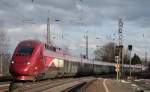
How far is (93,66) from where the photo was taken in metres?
98.5

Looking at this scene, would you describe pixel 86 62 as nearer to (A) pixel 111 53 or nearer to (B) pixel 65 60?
(B) pixel 65 60

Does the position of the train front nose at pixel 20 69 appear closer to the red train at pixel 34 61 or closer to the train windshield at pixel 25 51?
the red train at pixel 34 61

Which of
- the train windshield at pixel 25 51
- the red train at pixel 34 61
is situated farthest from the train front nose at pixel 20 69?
the train windshield at pixel 25 51

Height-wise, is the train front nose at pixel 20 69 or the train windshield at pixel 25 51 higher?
the train windshield at pixel 25 51

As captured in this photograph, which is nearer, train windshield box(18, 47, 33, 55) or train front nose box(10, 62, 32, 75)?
train front nose box(10, 62, 32, 75)

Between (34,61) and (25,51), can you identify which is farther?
(25,51)

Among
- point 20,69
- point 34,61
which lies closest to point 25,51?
point 34,61

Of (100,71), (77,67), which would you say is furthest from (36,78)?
(100,71)

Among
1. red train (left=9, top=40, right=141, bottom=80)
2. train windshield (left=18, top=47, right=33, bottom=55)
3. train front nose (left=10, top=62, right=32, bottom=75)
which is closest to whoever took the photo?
train front nose (left=10, top=62, right=32, bottom=75)

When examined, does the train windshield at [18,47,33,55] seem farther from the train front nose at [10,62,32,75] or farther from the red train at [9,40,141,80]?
the train front nose at [10,62,32,75]

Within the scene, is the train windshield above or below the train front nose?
above

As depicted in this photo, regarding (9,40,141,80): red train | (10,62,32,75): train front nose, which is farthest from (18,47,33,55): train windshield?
(10,62,32,75): train front nose

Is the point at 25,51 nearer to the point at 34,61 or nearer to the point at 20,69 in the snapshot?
the point at 34,61

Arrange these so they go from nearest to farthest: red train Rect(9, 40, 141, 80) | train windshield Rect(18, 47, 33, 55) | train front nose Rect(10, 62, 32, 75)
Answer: train front nose Rect(10, 62, 32, 75), red train Rect(9, 40, 141, 80), train windshield Rect(18, 47, 33, 55)
